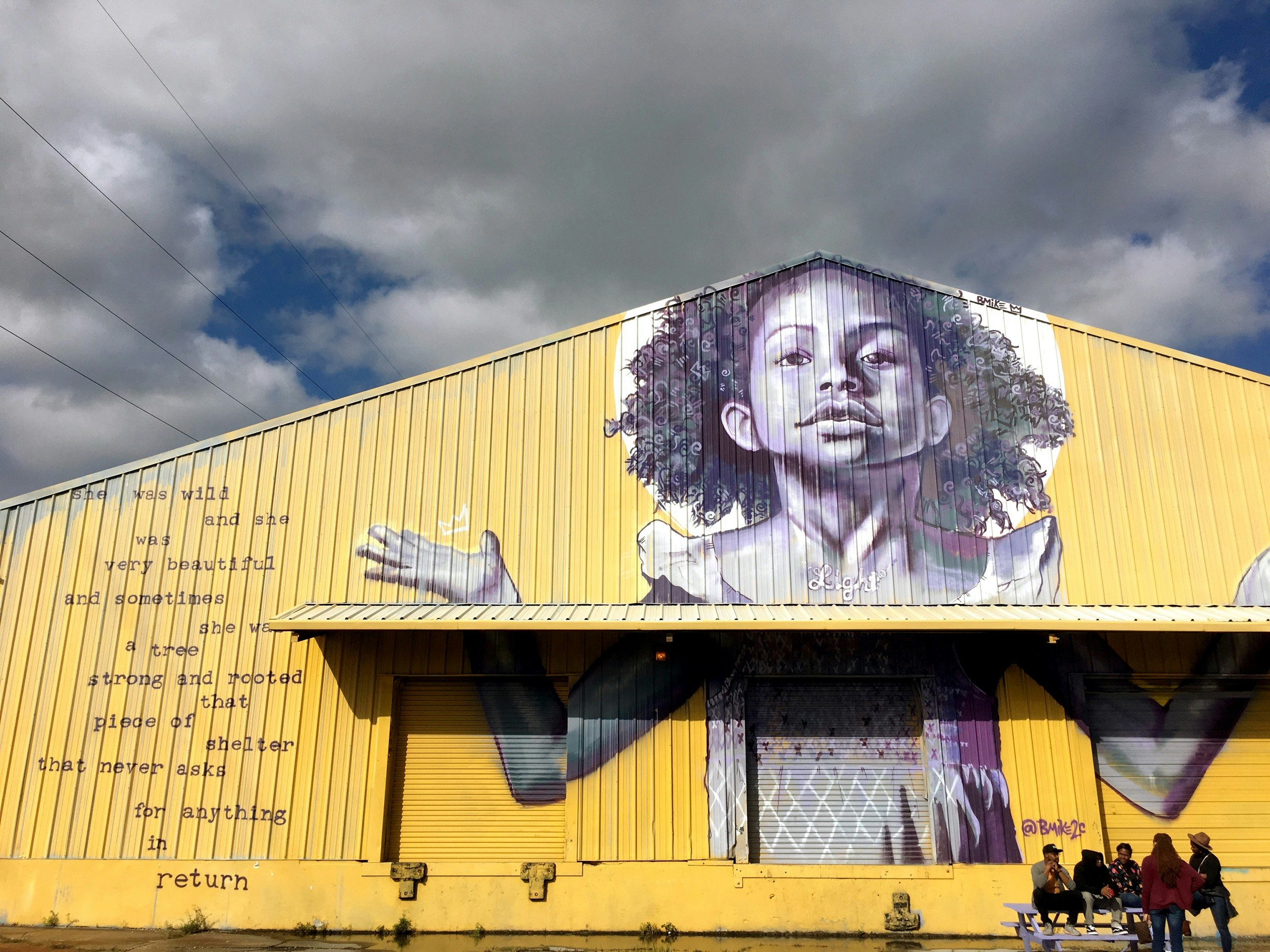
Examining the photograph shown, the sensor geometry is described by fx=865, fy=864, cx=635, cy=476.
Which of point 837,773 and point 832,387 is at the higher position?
point 832,387

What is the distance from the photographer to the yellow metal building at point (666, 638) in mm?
11250

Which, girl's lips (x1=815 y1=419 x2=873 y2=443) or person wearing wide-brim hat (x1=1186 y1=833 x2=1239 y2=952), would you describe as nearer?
person wearing wide-brim hat (x1=1186 y1=833 x2=1239 y2=952)

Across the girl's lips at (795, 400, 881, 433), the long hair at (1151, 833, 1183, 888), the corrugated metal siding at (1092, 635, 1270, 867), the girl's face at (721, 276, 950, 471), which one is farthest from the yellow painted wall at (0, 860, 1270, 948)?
the girl's lips at (795, 400, 881, 433)

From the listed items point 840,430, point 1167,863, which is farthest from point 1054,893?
point 840,430

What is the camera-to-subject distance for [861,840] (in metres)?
11.7

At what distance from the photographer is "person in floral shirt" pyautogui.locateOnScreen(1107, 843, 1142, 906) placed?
9836 mm

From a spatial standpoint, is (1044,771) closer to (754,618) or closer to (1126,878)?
(1126,878)

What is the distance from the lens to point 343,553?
40.5 feet

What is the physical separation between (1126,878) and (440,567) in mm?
9435

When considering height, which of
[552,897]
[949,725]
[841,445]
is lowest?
[552,897]

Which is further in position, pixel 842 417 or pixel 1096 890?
pixel 842 417

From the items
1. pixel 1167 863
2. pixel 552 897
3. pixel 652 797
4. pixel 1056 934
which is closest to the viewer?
pixel 1167 863

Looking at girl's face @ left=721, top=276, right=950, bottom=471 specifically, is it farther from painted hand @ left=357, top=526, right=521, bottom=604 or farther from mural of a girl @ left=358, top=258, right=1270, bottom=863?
painted hand @ left=357, top=526, right=521, bottom=604

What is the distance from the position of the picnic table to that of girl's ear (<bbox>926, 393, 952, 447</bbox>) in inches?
245
